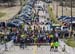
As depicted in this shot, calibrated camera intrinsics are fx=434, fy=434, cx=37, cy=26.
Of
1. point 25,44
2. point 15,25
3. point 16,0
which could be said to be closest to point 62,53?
point 25,44

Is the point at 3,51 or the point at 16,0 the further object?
the point at 16,0

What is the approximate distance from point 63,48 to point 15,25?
1058 inches

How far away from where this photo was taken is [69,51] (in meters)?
29.6

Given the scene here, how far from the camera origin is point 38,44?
37562 millimetres

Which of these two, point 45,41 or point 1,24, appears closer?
point 45,41

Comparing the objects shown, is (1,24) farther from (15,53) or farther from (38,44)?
(15,53)

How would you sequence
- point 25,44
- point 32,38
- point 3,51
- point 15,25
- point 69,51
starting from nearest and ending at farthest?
1. point 69,51
2. point 3,51
3. point 25,44
4. point 32,38
5. point 15,25

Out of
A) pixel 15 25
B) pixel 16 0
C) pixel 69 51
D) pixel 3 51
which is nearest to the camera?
pixel 69 51

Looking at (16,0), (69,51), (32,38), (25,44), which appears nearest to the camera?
(69,51)

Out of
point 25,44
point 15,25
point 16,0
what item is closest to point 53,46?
point 25,44

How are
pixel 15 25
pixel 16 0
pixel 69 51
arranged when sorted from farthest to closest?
pixel 16 0
pixel 15 25
pixel 69 51

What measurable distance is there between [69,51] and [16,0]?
11476cm

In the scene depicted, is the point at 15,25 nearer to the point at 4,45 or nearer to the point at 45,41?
the point at 45,41

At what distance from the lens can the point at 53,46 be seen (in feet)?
106
